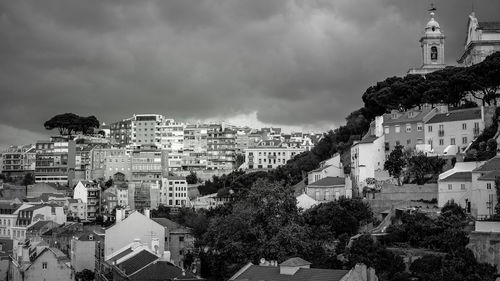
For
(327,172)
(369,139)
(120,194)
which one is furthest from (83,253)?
(120,194)

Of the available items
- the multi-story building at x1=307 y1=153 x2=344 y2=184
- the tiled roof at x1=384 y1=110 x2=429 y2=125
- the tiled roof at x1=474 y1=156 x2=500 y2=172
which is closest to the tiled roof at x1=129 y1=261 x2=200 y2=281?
the tiled roof at x1=474 y1=156 x2=500 y2=172

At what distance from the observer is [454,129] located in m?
76.6

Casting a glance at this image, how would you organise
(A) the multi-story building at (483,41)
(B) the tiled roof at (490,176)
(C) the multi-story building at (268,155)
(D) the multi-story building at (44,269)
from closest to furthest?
(D) the multi-story building at (44,269) → (B) the tiled roof at (490,176) → (A) the multi-story building at (483,41) → (C) the multi-story building at (268,155)

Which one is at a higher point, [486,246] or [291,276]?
[486,246]

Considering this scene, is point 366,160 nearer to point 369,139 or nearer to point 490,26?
point 369,139

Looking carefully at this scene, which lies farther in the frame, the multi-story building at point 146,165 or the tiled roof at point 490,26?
the multi-story building at point 146,165

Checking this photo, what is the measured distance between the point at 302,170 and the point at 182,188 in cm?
3331

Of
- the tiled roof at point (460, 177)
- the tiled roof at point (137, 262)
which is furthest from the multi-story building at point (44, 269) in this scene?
the tiled roof at point (460, 177)

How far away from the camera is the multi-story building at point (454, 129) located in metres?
75.5

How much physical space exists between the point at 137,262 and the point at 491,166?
2710cm

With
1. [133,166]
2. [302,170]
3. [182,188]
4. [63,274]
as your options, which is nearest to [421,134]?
[302,170]

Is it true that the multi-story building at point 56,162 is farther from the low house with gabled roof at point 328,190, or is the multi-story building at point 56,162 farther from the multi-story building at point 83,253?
the multi-story building at point 83,253

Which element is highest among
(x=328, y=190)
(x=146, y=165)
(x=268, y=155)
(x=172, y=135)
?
(x=172, y=135)

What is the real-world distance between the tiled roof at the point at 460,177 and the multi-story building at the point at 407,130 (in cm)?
1224
